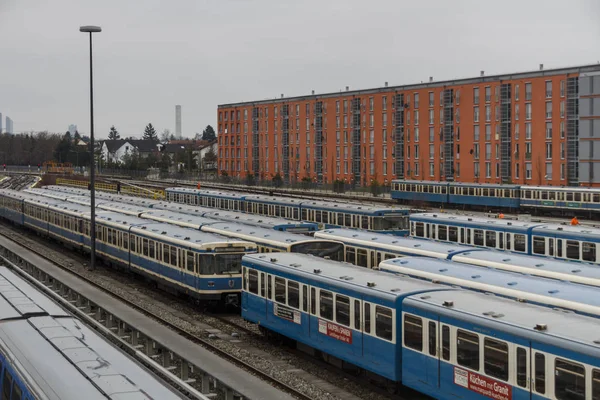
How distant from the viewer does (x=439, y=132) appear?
3312 inches

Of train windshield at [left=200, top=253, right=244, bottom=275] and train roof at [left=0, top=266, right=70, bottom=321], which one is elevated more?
train roof at [left=0, top=266, right=70, bottom=321]

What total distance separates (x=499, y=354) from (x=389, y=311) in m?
3.17

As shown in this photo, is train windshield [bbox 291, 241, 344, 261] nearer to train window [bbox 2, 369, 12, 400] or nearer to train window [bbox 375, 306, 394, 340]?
train window [bbox 375, 306, 394, 340]

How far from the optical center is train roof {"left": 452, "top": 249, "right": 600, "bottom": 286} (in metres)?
18.5

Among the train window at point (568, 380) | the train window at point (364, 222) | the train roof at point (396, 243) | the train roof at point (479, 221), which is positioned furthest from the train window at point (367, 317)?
the train window at point (364, 222)

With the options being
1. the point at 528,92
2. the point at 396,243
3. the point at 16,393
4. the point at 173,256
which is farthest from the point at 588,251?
the point at 528,92

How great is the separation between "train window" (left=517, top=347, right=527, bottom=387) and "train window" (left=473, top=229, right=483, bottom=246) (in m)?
20.6

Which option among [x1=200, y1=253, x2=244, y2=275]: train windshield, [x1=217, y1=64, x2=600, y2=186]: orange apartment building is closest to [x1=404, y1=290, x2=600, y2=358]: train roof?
[x1=200, y1=253, x2=244, y2=275]: train windshield

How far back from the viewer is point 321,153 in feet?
328

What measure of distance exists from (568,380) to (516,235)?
65.6ft

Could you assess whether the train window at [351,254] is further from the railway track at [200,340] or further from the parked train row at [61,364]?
the parked train row at [61,364]

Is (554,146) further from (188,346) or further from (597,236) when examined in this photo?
(188,346)

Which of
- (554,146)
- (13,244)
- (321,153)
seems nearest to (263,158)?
(321,153)

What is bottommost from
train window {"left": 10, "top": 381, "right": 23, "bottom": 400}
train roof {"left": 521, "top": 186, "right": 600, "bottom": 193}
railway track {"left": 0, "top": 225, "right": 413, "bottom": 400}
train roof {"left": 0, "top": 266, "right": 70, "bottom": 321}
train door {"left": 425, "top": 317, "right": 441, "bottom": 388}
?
railway track {"left": 0, "top": 225, "right": 413, "bottom": 400}
